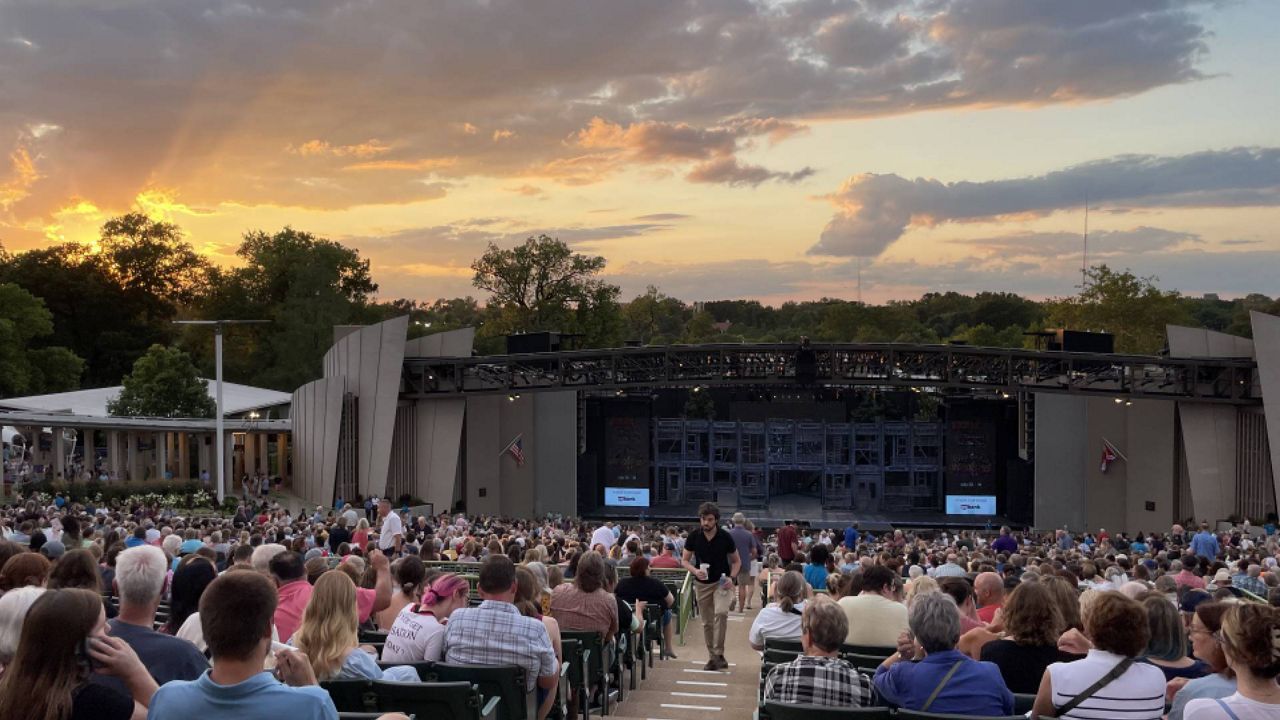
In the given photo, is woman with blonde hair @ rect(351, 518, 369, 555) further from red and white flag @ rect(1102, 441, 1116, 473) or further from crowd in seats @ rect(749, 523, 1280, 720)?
red and white flag @ rect(1102, 441, 1116, 473)

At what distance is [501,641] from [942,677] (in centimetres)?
213

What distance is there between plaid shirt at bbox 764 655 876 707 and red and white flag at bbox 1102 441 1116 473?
2862 centimetres

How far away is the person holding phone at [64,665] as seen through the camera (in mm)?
2951

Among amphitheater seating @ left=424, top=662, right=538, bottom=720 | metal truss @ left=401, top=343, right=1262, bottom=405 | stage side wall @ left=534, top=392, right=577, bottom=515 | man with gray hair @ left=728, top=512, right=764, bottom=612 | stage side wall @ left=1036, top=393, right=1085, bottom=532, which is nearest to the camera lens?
amphitheater seating @ left=424, top=662, right=538, bottom=720

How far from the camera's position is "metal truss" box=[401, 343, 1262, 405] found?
2827 cm

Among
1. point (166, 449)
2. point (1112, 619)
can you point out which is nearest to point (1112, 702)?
point (1112, 619)

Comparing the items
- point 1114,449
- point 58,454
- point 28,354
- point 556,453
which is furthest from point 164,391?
point 1114,449

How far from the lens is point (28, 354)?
49.6 metres

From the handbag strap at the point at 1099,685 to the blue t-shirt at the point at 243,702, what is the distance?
2811 millimetres

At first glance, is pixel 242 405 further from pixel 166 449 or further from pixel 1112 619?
pixel 1112 619

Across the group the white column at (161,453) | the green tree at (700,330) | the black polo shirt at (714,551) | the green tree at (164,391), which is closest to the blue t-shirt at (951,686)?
the black polo shirt at (714,551)

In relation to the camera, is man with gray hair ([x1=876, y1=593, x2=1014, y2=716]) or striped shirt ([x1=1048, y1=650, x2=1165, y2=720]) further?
man with gray hair ([x1=876, y1=593, x2=1014, y2=716])

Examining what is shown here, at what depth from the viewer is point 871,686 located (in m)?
4.84

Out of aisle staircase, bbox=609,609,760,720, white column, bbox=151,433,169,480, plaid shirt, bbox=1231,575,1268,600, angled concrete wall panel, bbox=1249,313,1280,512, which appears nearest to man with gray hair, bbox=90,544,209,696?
aisle staircase, bbox=609,609,760,720
